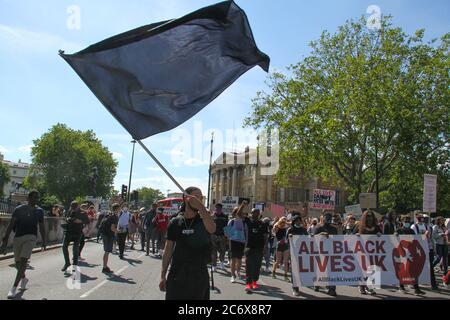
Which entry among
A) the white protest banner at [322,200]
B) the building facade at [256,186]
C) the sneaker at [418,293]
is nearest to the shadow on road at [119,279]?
the sneaker at [418,293]

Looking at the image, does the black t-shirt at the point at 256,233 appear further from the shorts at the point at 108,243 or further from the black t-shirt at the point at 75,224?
the black t-shirt at the point at 75,224

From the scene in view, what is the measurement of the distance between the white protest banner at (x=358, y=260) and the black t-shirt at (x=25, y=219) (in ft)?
18.1

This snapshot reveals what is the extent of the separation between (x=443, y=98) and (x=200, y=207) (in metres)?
32.3

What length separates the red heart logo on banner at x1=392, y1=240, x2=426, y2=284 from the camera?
432 inches

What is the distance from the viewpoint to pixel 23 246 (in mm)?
8547

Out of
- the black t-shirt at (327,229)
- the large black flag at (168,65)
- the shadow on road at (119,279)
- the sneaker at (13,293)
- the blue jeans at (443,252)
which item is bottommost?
the shadow on road at (119,279)

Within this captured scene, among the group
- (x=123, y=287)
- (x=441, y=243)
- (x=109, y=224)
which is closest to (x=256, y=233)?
(x=123, y=287)

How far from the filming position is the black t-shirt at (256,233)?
424 inches

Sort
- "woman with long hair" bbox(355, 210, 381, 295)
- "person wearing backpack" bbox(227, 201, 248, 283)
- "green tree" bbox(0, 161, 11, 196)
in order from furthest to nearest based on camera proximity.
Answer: "green tree" bbox(0, 161, 11, 196)
"person wearing backpack" bbox(227, 201, 248, 283)
"woman with long hair" bbox(355, 210, 381, 295)

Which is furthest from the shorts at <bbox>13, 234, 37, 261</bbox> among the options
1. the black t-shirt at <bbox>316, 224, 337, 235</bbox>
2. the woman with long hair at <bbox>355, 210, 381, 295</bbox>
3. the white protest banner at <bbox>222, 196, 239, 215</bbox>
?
the white protest banner at <bbox>222, 196, 239, 215</bbox>

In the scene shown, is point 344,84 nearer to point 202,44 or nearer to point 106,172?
point 202,44

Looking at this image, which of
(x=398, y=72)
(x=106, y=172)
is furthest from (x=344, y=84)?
(x=106, y=172)

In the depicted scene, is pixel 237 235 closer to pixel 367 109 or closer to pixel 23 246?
pixel 23 246

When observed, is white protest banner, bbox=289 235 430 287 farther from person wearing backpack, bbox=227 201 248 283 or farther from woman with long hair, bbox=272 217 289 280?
woman with long hair, bbox=272 217 289 280
